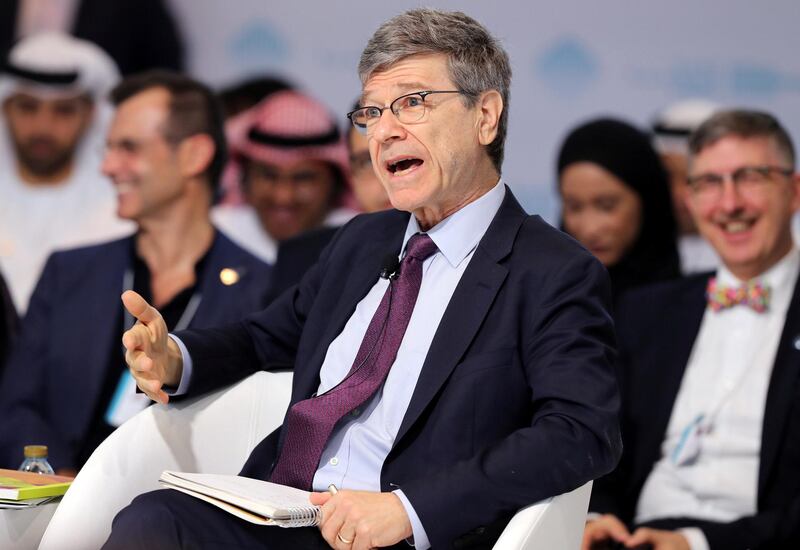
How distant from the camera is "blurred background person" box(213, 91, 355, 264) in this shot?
5758mm

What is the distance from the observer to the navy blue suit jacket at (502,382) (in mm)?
2264

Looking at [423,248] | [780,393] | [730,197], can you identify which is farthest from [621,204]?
[423,248]

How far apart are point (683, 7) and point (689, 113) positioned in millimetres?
497

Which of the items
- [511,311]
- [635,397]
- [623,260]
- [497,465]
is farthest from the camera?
[623,260]

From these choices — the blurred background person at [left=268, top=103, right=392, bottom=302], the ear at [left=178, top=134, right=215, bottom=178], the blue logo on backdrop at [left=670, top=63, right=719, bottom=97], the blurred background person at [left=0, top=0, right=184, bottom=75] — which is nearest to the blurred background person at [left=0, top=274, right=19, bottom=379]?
the ear at [left=178, top=134, right=215, bottom=178]

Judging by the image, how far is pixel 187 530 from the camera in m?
2.34

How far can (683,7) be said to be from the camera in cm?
541

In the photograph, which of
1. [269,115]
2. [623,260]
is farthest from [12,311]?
[623,260]

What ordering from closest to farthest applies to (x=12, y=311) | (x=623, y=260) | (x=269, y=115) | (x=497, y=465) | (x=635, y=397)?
(x=497, y=465) < (x=635, y=397) < (x=12, y=311) < (x=623, y=260) < (x=269, y=115)

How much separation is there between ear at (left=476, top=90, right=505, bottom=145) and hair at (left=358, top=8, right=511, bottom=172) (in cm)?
2

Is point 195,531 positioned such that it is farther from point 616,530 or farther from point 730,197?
point 730,197

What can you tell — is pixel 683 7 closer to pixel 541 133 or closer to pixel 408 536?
pixel 541 133

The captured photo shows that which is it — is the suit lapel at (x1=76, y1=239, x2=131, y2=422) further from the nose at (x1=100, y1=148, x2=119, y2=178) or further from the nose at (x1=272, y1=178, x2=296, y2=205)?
the nose at (x1=272, y1=178, x2=296, y2=205)

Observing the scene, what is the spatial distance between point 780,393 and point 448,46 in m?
1.56
